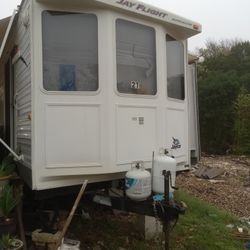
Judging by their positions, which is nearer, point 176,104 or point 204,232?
point 176,104

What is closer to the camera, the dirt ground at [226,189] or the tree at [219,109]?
the dirt ground at [226,189]

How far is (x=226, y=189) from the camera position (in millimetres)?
10578

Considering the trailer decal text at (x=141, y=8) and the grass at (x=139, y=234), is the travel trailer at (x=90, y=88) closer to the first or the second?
the trailer decal text at (x=141, y=8)

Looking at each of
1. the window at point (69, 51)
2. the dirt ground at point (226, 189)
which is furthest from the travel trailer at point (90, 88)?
the dirt ground at point (226, 189)

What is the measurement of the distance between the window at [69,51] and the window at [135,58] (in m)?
0.32

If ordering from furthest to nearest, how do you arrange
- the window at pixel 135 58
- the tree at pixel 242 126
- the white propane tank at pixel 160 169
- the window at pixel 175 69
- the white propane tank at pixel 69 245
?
the tree at pixel 242 126 < the window at pixel 175 69 < the window at pixel 135 58 < the white propane tank at pixel 160 169 < the white propane tank at pixel 69 245

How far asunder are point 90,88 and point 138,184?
1.19 meters

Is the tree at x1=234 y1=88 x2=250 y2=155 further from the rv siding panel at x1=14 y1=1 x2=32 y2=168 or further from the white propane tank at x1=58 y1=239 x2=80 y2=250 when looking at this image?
the white propane tank at x1=58 y1=239 x2=80 y2=250

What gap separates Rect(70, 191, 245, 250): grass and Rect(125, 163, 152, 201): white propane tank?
0.96m

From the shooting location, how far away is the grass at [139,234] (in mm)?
5086

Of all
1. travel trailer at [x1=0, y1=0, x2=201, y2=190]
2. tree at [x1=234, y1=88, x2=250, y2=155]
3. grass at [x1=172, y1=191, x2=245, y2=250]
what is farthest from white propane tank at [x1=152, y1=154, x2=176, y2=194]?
tree at [x1=234, y1=88, x2=250, y2=155]

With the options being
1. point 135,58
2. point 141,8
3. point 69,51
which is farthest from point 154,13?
point 69,51

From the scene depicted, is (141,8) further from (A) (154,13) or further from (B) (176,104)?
(B) (176,104)

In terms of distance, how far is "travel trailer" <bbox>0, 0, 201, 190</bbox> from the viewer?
4.30 m
